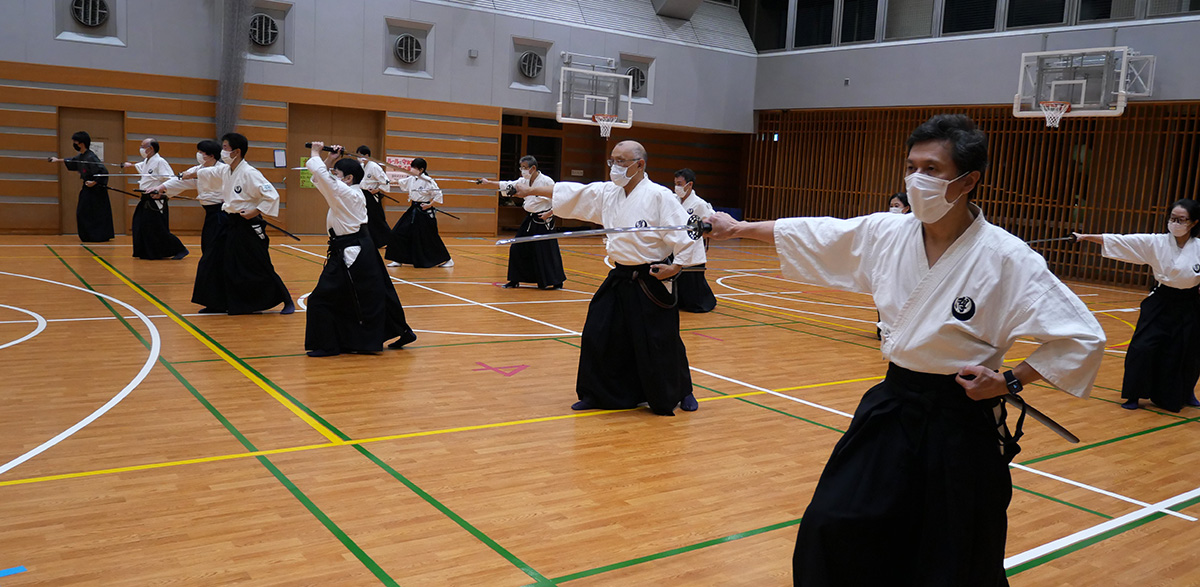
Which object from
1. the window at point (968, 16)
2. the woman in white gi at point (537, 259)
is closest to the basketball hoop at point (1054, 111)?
the window at point (968, 16)

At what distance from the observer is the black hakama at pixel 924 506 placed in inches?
103

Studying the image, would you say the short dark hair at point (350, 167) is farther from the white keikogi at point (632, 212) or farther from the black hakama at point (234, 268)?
the white keikogi at point (632, 212)

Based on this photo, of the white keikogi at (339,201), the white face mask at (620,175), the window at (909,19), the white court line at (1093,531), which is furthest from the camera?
the window at (909,19)

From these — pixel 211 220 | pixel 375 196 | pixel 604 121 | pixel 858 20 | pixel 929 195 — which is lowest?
pixel 211 220

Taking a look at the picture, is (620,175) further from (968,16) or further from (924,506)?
(968,16)

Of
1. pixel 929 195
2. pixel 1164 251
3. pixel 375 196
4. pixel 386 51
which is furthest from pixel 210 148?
pixel 1164 251

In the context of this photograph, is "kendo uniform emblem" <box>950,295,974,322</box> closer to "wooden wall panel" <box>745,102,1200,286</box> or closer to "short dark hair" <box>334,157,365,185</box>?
"short dark hair" <box>334,157,365,185</box>

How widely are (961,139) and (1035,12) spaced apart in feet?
54.3

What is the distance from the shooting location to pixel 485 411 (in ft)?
19.3

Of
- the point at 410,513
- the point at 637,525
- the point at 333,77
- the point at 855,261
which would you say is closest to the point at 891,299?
the point at 855,261

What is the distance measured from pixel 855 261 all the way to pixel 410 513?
232 cm

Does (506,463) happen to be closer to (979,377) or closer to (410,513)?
(410,513)

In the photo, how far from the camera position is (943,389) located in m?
2.67

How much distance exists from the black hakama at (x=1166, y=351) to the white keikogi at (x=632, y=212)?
3874mm
